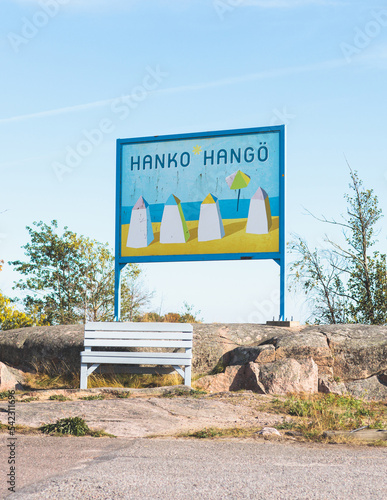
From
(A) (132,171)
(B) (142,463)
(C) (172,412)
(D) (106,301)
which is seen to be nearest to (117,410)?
(C) (172,412)

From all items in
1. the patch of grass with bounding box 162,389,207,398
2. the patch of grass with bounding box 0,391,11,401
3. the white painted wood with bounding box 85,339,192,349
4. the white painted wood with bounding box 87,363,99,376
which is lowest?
the patch of grass with bounding box 0,391,11,401

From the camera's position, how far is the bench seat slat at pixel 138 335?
40.9ft

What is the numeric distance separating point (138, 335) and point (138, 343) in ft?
0.55

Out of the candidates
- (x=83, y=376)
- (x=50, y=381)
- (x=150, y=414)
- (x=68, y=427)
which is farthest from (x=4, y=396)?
(x=68, y=427)

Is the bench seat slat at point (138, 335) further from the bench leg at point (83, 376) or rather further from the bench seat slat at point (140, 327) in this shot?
the bench leg at point (83, 376)

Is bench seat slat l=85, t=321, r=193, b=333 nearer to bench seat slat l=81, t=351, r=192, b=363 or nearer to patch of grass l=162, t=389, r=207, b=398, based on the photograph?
bench seat slat l=81, t=351, r=192, b=363

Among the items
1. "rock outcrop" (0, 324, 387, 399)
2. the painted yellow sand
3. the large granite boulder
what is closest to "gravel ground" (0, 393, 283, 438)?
"rock outcrop" (0, 324, 387, 399)

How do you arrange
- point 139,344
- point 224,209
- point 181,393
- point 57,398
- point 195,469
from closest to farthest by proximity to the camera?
point 195,469 → point 57,398 → point 181,393 → point 139,344 → point 224,209

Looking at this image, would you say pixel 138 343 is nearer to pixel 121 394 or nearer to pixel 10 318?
pixel 121 394

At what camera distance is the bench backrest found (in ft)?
40.9

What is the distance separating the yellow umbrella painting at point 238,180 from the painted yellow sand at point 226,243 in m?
0.83

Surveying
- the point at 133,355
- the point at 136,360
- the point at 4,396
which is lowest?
the point at 4,396

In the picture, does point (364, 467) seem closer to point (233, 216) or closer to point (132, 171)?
point (233, 216)

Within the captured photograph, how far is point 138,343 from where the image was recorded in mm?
12734
